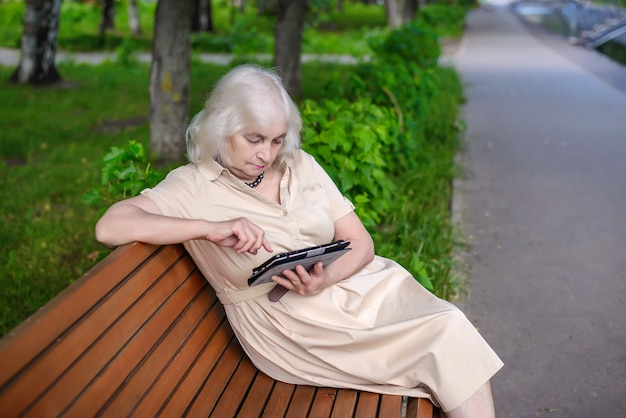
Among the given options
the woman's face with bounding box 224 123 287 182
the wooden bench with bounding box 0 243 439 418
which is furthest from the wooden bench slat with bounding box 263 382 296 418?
the woman's face with bounding box 224 123 287 182

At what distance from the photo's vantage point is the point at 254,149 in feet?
9.55

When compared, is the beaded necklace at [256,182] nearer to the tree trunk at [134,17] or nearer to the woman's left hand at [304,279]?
the woman's left hand at [304,279]

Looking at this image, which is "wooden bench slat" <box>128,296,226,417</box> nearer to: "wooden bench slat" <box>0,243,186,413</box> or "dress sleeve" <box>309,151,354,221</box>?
"wooden bench slat" <box>0,243,186,413</box>

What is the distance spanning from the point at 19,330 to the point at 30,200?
5196 mm

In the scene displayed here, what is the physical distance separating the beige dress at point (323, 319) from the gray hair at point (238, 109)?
75mm

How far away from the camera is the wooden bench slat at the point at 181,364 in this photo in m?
2.44

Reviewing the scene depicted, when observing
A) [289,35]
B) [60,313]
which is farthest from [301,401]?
[289,35]

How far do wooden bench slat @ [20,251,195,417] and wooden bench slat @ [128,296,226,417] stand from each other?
19cm

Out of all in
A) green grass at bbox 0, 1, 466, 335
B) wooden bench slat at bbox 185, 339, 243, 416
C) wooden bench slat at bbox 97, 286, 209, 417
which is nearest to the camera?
wooden bench slat at bbox 97, 286, 209, 417

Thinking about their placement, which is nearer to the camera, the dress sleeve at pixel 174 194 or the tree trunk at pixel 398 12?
the dress sleeve at pixel 174 194

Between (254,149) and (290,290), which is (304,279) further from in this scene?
(254,149)

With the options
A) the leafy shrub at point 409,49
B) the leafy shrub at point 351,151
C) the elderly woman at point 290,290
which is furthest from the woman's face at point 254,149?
the leafy shrub at point 409,49

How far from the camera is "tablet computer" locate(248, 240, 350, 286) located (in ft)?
8.72

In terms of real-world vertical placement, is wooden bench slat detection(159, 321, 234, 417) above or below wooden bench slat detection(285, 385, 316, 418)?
above
